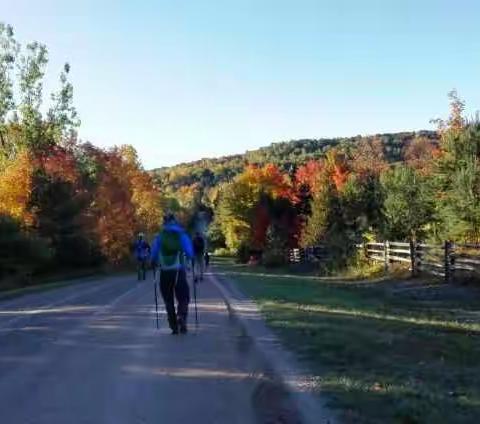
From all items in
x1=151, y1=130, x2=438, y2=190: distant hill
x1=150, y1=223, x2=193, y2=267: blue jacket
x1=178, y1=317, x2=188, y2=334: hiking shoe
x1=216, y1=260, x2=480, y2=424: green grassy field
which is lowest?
x1=216, y1=260, x2=480, y2=424: green grassy field

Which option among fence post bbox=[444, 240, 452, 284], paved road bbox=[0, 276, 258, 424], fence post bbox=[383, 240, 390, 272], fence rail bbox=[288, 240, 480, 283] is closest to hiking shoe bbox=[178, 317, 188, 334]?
paved road bbox=[0, 276, 258, 424]

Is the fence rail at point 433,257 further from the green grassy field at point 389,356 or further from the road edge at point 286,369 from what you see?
the road edge at point 286,369

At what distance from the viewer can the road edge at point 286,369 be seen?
6508 mm

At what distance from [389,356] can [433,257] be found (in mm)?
17581

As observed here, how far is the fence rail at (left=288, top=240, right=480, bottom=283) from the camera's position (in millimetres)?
23156

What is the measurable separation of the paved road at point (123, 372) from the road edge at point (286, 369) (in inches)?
10.0

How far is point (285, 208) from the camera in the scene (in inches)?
2997

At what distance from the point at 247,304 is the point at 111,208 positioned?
4609 centimetres

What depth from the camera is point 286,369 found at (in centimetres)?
843

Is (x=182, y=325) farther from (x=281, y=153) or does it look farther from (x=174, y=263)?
(x=281, y=153)

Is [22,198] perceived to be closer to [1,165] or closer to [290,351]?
[1,165]

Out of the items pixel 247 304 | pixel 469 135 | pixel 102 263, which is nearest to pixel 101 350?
pixel 247 304

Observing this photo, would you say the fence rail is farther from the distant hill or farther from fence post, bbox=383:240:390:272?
the distant hill

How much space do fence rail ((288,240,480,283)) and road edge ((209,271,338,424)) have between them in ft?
34.6
